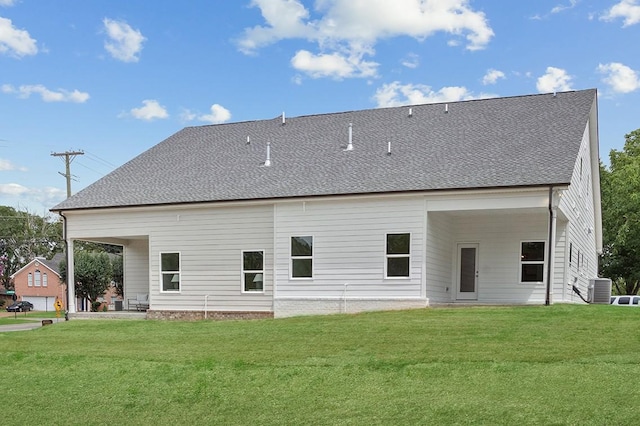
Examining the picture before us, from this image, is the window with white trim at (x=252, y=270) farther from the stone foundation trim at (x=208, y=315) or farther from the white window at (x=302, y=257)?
the white window at (x=302, y=257)

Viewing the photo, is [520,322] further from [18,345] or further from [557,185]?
[18,345]

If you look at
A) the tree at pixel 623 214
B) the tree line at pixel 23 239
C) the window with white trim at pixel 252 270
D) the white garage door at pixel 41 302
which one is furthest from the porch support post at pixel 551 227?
the white garage door at pixel 41 302

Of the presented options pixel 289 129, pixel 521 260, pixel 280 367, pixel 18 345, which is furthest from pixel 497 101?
pixel 18 345

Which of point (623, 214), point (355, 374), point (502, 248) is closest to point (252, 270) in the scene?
point (502, 248)

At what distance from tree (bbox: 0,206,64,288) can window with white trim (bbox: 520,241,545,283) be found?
65863 mm

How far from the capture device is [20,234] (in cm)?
7388

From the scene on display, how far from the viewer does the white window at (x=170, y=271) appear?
739 inches

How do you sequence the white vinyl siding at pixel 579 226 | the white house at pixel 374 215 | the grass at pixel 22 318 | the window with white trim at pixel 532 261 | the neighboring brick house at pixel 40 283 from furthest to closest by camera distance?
the neighboring brick house at pixel 40 283 < the grass at pixel 22 318 < the window with white trim at pixel 532 261 < the white vinyl siding at pixel 579 226 < the white house at pixel 374 215

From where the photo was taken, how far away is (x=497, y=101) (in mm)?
20688

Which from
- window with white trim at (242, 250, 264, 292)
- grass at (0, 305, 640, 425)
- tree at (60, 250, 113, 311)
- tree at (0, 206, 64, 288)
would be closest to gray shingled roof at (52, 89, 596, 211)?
window with white trim at (242, 250, 264, 292)

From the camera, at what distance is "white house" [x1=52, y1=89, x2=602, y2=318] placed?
16.1 m

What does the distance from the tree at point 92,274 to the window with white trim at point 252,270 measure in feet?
65.5

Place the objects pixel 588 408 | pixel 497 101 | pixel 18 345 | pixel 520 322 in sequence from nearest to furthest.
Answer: pixel 588 408 < pixel 520 322 < pixel 18 345 < pixel 497 101

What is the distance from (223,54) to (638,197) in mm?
23768
